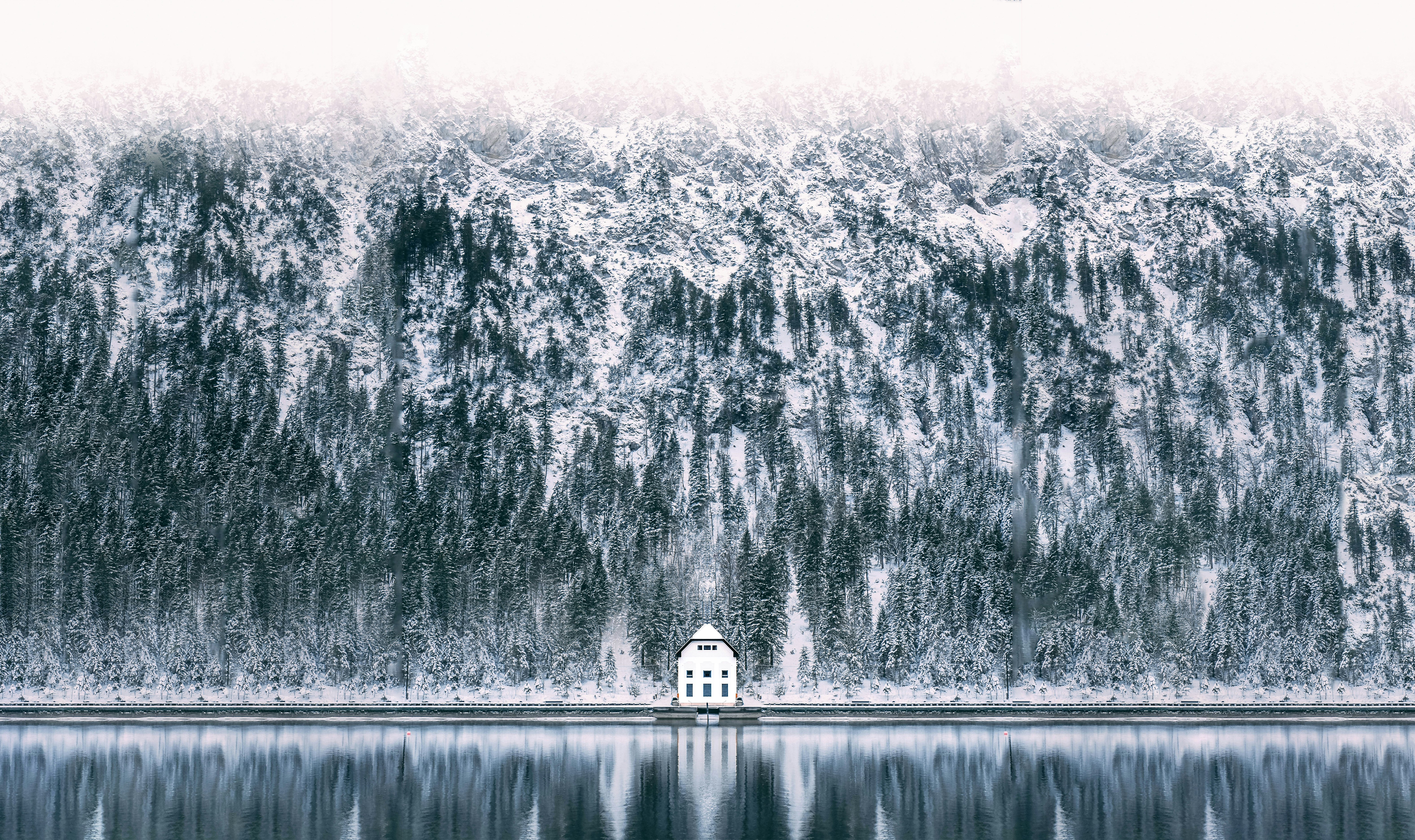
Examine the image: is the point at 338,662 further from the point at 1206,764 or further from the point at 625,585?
the point at 1206,764

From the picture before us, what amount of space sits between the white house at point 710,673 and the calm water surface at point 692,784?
33.2 ft

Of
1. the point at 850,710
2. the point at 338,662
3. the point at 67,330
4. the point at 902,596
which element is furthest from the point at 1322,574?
the point at 67,330

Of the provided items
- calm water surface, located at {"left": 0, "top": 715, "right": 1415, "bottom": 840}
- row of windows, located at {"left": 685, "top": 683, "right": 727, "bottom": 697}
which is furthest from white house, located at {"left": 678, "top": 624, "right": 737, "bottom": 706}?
calm water surface, located at {"left": 0, "top": 715, "right": 1415, "bottom": 840}

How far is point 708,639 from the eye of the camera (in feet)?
488

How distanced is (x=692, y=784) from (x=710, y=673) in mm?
48586

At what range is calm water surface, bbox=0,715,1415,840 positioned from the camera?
3305 inches

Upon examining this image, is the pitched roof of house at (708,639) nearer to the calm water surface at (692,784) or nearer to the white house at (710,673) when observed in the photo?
the white house at (710,673)

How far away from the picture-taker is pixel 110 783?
97.2 meters

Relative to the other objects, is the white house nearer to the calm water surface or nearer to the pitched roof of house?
the pitched roof of house

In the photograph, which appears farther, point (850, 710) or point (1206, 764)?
point (850, 710)

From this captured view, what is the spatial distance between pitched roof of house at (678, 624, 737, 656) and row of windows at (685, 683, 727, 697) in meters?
3.31

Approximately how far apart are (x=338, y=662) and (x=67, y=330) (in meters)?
70.7

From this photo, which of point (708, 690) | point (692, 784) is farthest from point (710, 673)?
point (692, 784)

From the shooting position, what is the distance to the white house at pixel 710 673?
486ft
